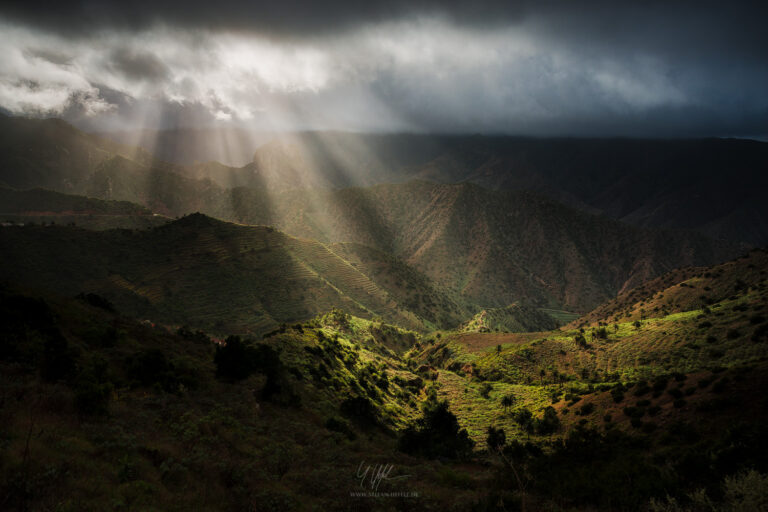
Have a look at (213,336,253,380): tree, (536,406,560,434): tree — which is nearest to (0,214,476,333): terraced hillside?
(213,336,253,380): tree

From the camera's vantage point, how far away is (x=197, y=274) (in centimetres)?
11306

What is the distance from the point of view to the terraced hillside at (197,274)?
315 feet

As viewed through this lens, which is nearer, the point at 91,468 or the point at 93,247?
the point at 91,468

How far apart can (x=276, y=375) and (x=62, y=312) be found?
18.3m

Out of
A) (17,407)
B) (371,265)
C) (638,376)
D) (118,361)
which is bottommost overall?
(371,265)

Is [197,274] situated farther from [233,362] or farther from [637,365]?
[637,365]

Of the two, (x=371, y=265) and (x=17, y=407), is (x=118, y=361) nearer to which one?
(x=17, y=407)

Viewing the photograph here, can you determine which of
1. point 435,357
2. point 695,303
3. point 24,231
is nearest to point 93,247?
point 24,231

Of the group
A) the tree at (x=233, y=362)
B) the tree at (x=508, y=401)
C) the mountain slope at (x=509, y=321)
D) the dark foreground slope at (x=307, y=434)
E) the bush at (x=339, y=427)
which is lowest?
the mountain slope at (x=509, y=321)

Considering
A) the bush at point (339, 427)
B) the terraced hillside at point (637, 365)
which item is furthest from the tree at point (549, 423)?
the bush at point (339, 427)

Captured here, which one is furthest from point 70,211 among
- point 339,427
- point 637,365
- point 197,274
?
point 637,365

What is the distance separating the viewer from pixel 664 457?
17.9m

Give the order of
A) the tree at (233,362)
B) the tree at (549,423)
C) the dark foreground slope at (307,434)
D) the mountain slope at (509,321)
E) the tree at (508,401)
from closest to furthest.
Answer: the dark foreground slope at (307,434) → the tree at (233,362) → the tree at (549,423) → the tree at (508,401) → the mountain slope at (509,321)

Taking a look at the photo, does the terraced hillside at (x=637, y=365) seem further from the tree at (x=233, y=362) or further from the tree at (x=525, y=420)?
the tree at (x=233, y=362)
